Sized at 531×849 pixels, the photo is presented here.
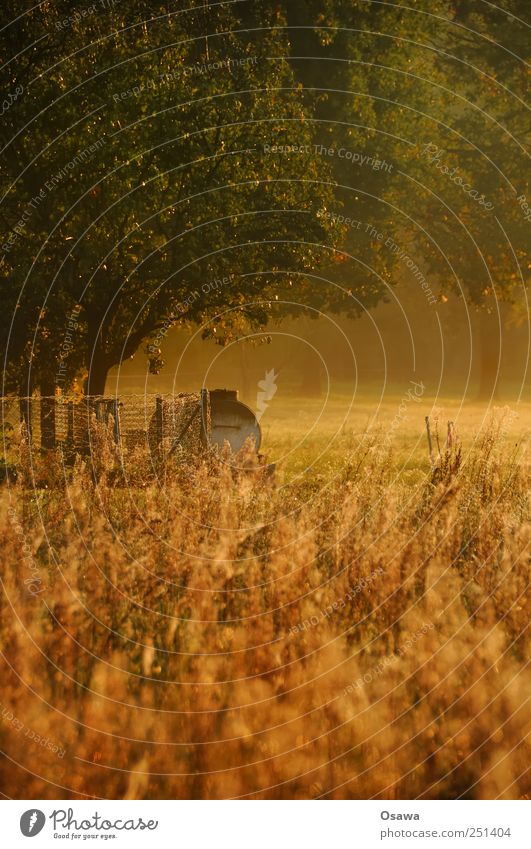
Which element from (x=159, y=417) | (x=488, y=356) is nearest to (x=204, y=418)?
(x=159, y=417)

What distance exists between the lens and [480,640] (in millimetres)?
8266

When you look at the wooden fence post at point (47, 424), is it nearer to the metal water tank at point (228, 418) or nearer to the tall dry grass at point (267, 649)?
the metal water tank at point (228, 418)

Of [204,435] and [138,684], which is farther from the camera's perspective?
[204,435]

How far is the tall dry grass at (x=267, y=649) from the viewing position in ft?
23.7

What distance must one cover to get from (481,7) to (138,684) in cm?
3646

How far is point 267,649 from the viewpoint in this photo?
8.77 m

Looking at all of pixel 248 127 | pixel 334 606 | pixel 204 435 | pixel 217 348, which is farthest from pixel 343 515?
pixel 217 348

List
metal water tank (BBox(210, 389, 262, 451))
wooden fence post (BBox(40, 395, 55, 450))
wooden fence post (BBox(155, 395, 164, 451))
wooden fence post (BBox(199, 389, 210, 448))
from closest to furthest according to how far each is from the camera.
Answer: wooden fence post (BBox(155, 395, 164, 451)), wooden fence post (BBox(199, 389, 210, 448)), wooden fence post (BBox(40, 395, 55, 450)), metal water tank (BBox(210, 389, 262, 451))

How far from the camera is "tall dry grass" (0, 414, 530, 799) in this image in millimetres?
7215

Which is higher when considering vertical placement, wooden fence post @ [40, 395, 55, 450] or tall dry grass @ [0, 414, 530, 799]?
wooden fence post @ [40, 395, 55, 450]

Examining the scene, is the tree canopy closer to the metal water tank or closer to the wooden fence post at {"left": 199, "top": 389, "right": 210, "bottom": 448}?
the metal water tank

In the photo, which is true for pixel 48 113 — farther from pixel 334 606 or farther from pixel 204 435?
pixel 334 606

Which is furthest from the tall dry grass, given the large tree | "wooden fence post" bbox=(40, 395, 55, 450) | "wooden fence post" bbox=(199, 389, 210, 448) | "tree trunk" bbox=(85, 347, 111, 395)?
"tree trunk" bbox=(85, 347, 111, 395)

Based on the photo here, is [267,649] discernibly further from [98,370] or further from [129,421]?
[98,370]
